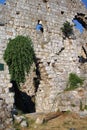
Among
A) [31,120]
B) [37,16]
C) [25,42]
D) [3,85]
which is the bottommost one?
[31,120]

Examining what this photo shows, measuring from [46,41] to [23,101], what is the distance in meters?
4.49

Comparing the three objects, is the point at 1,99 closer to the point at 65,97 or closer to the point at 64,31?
the point at 65,97

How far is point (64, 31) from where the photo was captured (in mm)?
22938

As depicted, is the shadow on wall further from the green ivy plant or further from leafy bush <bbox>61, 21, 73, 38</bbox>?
leafy bush <bbox>61, 21, 73, 38</bbox>

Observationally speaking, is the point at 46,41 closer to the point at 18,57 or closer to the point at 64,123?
the point at 18,57

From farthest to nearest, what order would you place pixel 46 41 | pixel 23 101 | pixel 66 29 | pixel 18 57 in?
pixel 66 29, pixel 23 101, pixel 46 41, pixel 18 57

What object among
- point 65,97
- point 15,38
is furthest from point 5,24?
point 65,97

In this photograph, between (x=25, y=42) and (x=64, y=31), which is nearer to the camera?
(x=25, y=42)

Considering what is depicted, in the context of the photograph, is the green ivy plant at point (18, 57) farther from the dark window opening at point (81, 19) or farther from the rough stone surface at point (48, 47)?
the dark window opening at point (81, 19)

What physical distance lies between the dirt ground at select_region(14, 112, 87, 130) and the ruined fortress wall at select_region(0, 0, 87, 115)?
2116mm

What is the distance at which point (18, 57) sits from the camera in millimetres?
19266

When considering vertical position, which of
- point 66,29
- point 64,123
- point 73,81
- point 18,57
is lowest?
point 64,123

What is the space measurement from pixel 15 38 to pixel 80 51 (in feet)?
19.7

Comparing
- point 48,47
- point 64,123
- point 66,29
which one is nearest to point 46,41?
point 48,47
